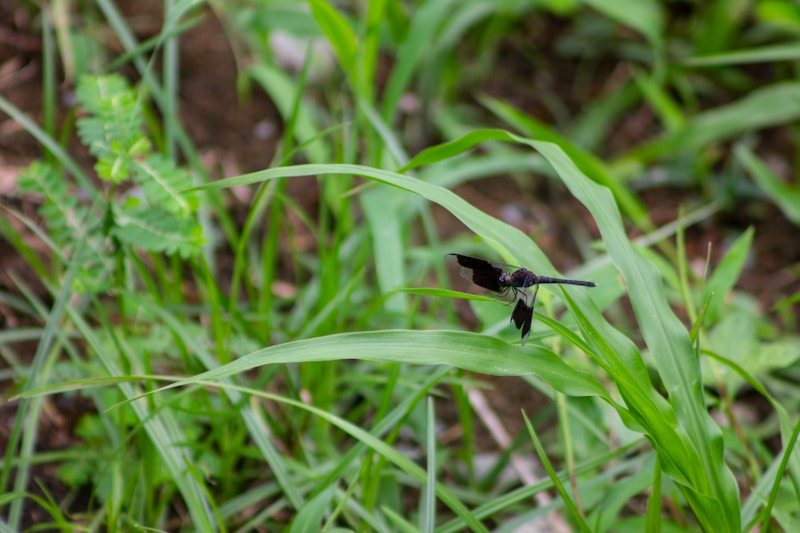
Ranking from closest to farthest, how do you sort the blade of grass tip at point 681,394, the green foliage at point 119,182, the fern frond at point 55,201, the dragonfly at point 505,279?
1. the blade of grass tip at point 681,394
2. the dragonfly at point 505,279
3. the green foliage at point 119,182
4. the fern frond at point 55,201

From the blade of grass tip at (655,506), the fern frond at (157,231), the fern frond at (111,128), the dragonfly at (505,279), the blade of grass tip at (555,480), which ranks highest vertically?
the fern frond at (111,128)

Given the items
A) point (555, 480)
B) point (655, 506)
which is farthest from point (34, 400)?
point (655, 506)

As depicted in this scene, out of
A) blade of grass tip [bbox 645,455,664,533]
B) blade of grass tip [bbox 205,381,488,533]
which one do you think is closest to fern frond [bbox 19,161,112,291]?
blade of grass tip [bbox 205,381,488,533]

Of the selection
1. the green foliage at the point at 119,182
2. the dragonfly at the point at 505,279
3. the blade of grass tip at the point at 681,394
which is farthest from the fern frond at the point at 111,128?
the blade of grass tip at the point at 681,394

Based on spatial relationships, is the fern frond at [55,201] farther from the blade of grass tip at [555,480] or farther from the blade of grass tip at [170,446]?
the blade of grass tip at [555,480]

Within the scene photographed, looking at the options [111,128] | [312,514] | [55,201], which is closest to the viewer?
[312,514]

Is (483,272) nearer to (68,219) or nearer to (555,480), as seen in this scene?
(555,480)

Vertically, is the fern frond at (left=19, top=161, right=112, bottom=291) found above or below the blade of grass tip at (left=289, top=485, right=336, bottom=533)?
above

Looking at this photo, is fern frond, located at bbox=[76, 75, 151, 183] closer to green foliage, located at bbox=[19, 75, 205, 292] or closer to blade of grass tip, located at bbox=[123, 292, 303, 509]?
green foliage, located at bbox=[19, 75, 205, 292]

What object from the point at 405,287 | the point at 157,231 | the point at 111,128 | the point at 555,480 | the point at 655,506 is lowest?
the point at 655,506
